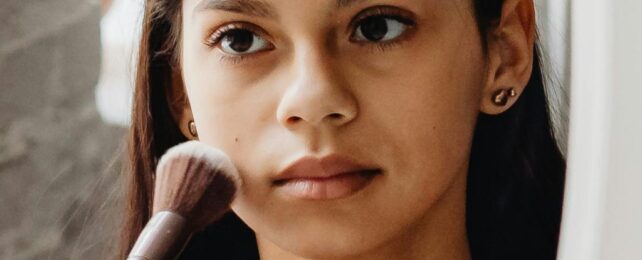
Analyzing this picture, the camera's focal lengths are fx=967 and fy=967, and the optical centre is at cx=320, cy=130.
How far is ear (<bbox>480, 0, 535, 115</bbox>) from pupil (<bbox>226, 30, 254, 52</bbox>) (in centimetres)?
14

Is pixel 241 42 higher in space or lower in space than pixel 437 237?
higher

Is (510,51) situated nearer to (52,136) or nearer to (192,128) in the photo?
(192,128)

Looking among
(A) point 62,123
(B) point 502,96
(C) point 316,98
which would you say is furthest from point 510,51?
(A) point 62,123

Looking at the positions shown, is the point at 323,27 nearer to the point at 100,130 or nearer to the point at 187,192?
the point at 187,192

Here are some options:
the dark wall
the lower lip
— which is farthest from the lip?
the dark wall

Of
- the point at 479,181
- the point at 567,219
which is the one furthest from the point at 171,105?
the point at 567,219

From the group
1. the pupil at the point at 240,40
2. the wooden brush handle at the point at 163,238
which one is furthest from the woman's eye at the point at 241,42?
the wooden brush handle at the point at 163,238

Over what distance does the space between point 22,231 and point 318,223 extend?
0.89ft

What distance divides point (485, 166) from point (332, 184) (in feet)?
0.43

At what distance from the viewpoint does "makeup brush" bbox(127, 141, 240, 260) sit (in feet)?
1.66

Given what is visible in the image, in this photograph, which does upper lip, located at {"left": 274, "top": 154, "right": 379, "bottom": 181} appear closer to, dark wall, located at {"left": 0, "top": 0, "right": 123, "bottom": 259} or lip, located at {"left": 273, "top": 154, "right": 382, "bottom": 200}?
lip, located at {"left": 273, "top": 154, "right": 382, "bottom": 200}

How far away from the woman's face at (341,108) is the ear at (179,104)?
6 centimetres

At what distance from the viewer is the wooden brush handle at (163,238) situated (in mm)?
502

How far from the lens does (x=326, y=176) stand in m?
0.52
